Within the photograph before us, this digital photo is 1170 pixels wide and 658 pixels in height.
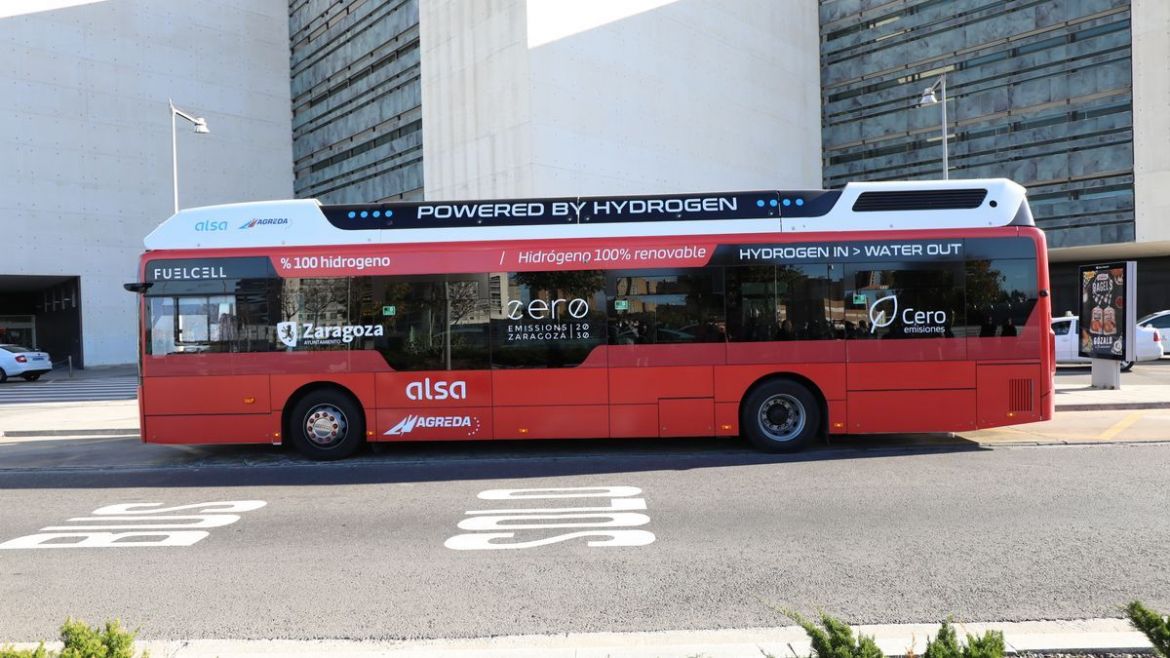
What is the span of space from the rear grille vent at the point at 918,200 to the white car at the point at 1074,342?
1516cm

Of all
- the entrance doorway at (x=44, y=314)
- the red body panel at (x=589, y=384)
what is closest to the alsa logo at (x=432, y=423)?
the red body panel at (x=589, y=384)

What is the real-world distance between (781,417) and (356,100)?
32370mm

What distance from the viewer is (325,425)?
30.0 ft

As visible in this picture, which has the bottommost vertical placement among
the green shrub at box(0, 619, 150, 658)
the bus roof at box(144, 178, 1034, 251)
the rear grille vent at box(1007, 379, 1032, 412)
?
the green shrub at box(0, 619, 150, 658)

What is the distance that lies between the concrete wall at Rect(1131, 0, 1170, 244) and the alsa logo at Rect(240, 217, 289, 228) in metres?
33.8

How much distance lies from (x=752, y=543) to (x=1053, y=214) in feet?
109

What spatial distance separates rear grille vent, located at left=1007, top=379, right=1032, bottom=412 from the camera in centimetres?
880

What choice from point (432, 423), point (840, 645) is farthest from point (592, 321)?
point (840, 645)

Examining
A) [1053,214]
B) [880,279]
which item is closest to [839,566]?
[880,279]

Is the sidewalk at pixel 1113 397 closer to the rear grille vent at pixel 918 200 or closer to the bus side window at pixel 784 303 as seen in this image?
the rear grille vent at pixel 918 200

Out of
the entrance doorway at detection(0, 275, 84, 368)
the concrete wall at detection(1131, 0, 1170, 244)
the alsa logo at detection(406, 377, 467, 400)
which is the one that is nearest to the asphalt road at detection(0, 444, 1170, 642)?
the alsa logo at detection(406, 377, 467, 400)

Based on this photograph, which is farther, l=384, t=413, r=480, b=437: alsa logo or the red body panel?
l=384, t=413, r=480, b=437: alsa logo

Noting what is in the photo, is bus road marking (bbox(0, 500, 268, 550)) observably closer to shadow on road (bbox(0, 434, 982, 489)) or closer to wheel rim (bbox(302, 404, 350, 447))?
shadow on road (bbox(0, 434, 982, 489))

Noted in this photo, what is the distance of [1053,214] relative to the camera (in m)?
31.3
